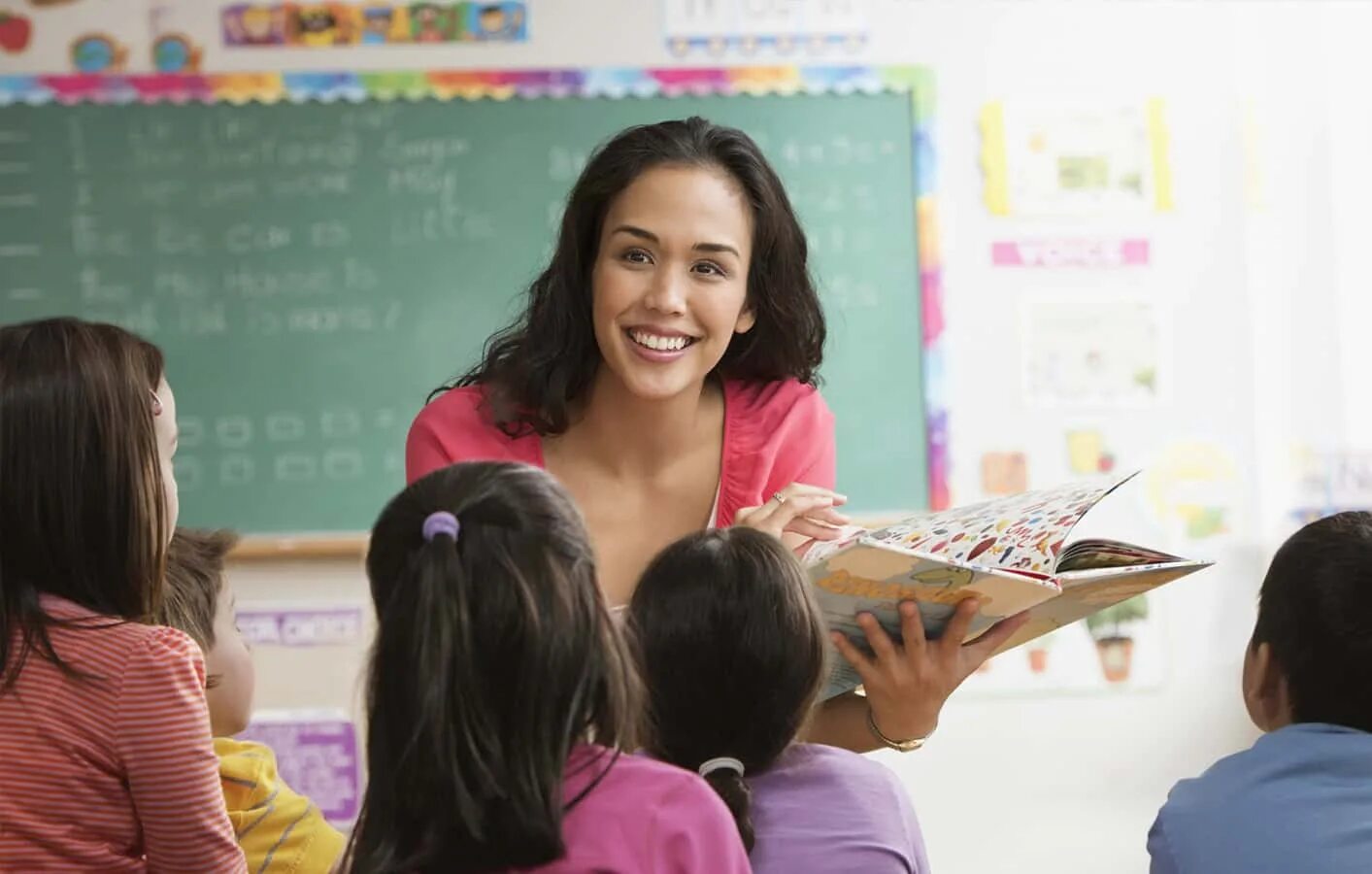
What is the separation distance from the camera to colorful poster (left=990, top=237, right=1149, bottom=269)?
359 centimetres

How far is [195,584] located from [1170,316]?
2575 mm

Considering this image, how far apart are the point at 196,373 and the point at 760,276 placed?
191cm

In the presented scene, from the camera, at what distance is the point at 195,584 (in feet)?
6.13

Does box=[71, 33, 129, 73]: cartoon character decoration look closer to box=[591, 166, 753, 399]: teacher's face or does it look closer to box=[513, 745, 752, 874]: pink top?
box=[591, 166, 753, 399]: teacher's face

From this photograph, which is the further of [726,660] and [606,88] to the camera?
[606,88]

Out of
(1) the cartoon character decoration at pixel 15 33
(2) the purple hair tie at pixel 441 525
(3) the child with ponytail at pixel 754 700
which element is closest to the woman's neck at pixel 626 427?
(3) the child with ponytail at pixel 754 700

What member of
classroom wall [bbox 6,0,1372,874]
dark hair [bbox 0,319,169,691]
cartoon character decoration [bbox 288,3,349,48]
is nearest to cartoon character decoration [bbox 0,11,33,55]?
classroom wall [bbox 6,0,1372,874]

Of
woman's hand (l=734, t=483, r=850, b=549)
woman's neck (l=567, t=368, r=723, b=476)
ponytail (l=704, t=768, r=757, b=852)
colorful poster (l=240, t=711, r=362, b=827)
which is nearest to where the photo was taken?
ponytail (l=704, t=768, r=757, b=852)

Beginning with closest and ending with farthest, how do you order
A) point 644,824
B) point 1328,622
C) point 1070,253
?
point 644,824 → point 1328,622 → point 1070,253

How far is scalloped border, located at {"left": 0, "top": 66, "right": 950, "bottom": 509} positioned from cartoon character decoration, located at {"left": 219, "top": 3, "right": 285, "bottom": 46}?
0.26ft

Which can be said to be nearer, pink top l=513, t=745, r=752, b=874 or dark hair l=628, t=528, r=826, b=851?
pink top l=513, t=745, r=752, b=874

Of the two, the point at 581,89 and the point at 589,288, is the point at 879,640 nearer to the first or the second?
the point at 589,288

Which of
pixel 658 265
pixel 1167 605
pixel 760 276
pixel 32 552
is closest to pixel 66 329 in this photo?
pixel 32 552

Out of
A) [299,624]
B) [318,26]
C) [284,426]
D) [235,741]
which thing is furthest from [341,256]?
[235,741]
